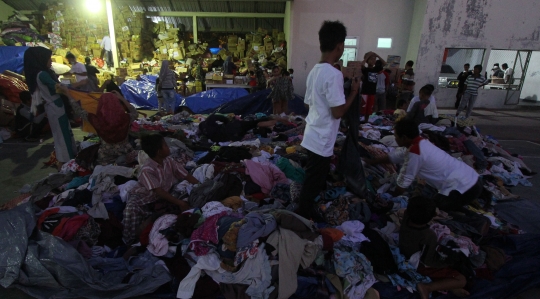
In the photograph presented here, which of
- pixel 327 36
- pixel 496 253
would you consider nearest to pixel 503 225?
pixel 496 253

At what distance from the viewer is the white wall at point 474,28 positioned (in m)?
11.1

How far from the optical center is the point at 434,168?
303 centimetres

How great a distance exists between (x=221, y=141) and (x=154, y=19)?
452 inches

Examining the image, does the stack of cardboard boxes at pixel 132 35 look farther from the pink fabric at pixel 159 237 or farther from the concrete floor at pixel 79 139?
the pink fabric at pixel 159 237

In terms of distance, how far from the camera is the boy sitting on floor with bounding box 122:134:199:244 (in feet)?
9.74

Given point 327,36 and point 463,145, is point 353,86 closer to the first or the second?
point 327,36

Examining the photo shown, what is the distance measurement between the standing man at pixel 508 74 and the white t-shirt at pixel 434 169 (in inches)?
461

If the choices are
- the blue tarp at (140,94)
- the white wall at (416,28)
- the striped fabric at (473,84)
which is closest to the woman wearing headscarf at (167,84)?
the blue tarp at (140,94)

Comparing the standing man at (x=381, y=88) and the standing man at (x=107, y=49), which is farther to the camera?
the standing man at (x=107, y=49)

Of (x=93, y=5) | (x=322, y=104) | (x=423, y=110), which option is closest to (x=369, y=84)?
(x=423, y=110)

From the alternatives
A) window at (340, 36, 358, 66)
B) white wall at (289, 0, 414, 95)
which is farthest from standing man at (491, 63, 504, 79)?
window at (340, 36, 358, 66)

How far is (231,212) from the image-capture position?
3082 millimetres

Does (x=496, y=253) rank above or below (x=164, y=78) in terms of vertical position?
below

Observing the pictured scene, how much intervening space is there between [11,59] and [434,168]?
12.4 m
